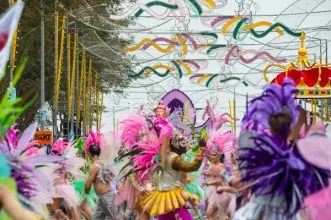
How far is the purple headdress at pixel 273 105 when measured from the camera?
28.1 ft

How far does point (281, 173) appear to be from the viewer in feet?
26.9

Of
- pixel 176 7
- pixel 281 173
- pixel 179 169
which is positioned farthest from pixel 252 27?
pixel 281 173

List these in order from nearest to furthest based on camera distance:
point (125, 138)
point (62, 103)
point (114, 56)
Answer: point (125, 138), point (114, 56), point (62, 103)

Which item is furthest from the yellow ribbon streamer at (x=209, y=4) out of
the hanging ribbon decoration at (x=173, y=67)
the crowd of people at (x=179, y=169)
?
the crowd of people at (x=179, y=169)

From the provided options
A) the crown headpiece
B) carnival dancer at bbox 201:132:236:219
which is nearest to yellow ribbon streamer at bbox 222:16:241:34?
the crown headpiece

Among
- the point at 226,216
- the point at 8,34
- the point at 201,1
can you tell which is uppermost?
the point at 201,1

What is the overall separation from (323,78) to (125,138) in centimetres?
665

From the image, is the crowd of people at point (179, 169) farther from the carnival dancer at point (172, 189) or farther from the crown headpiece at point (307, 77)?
the crown headpiece at point (307, 77)

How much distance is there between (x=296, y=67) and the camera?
2169cm

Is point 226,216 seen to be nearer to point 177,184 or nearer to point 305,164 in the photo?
point 177,184

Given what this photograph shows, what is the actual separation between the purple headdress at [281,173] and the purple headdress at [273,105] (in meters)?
0.31

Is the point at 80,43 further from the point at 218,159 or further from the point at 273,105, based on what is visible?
the point at 273,105

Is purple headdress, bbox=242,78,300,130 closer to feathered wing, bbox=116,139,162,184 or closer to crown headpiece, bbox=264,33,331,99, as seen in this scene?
feathered wing, bbox=116,139,162,184

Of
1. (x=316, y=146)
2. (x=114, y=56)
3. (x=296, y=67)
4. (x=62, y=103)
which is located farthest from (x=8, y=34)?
(x=62, y=103)
